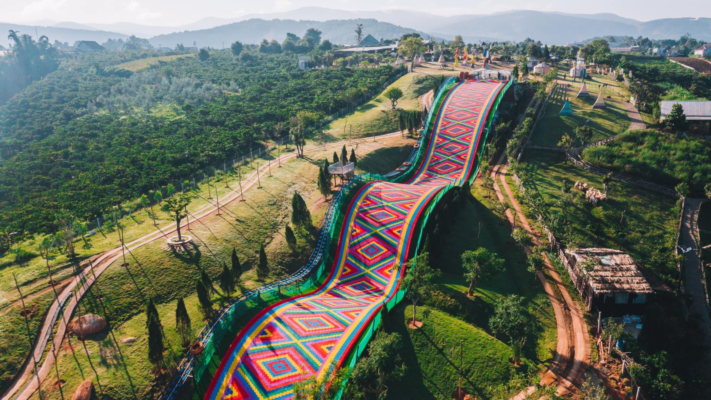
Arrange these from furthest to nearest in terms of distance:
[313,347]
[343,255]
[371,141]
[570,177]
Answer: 1. [371,141]
2. [570,177]
3. [343,255]
4. [313,347]

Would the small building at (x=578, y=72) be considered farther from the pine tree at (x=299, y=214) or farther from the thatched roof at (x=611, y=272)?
the pine tree at (x=299, y=214)

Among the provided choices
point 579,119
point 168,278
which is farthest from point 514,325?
point 579,119

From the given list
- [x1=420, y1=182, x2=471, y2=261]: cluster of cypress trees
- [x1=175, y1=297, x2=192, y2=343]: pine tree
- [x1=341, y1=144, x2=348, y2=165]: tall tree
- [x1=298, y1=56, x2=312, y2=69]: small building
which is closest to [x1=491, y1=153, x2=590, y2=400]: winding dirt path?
[x1=420, y1=182, x2=471, y2=261]: cluster of cypress trees

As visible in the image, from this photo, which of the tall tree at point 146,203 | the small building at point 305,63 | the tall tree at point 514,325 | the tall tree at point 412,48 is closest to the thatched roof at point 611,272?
the tall tree at point 514,325

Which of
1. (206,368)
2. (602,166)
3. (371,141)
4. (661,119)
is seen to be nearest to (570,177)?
(602,166)

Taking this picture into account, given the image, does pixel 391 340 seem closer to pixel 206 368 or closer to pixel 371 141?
pixel 206 368

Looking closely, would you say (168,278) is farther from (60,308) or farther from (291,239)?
(291,239)
